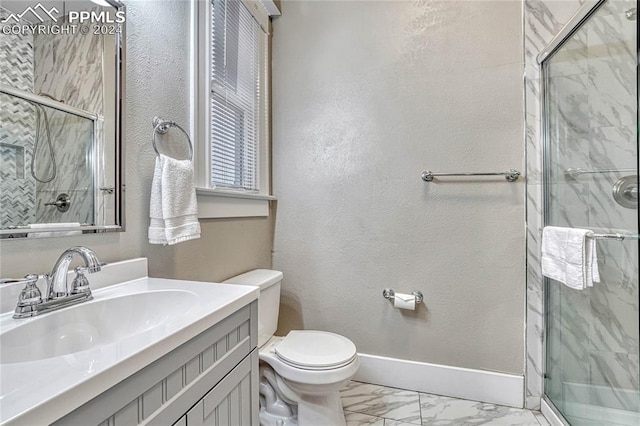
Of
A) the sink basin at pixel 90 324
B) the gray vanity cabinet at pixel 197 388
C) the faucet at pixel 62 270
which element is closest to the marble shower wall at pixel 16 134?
the faucet at pixel 62 270

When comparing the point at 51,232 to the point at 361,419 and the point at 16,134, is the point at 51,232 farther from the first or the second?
the point at 361,419

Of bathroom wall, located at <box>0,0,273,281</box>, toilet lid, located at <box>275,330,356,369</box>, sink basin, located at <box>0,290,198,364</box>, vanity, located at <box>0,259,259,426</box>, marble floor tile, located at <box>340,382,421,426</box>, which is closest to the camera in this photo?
vanity, located at <box>0,259,259,426</box>

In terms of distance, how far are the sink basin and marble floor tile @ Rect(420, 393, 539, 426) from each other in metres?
1.40

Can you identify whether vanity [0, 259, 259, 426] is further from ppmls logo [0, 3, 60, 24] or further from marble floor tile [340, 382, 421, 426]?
marble floor tile [340, 382, 421, 426]

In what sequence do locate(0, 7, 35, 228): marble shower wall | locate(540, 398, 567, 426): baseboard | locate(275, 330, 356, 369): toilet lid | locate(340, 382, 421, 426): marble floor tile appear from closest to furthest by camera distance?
locate(0, 7, 35, 228): marble shower wall → locate(275, 330, 356, 369): toilet lid → locate(540, 398, 567, 426): baseboard → locate(340, 382, 421, 426): marble floor tile

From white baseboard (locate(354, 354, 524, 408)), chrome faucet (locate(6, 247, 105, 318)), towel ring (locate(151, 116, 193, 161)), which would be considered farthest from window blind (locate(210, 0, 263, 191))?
white baseboard (locate(354, 354, 524, 408))

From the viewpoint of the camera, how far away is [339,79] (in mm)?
1998

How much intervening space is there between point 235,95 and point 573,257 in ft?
5.93

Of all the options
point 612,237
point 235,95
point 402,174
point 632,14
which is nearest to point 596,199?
point 612,237

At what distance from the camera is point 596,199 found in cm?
143

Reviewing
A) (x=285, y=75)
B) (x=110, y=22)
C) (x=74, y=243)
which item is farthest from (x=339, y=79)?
(x=74, y=243)

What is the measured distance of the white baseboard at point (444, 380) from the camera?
173 centimetres

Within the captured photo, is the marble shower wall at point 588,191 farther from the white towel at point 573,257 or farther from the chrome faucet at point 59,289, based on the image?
the chrome faucet at point 59,289

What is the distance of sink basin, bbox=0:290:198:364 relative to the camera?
2.22 feet
